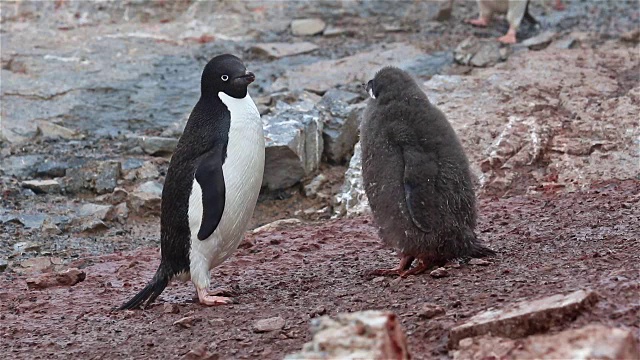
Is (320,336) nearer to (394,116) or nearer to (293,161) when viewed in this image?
(394,116)

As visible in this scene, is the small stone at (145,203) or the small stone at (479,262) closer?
the small stone at (479,262)

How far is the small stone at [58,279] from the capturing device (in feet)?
19.5

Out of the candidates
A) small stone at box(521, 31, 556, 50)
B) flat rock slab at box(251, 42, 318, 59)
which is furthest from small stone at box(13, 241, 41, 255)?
small stone at box(521, 31, 556, 50)

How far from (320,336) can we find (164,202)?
267 cm

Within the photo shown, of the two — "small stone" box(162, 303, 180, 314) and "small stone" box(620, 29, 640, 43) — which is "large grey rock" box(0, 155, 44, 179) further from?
"small stone" box(620, 29, 640, 43)

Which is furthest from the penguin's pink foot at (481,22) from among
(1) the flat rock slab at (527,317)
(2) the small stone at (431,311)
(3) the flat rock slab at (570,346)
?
(3) the flat rock slab at (570,346)

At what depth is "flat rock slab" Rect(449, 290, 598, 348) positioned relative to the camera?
334cm

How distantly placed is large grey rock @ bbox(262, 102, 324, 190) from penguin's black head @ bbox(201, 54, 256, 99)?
2.51m

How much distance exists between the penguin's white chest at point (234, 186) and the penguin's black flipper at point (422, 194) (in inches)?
33.6

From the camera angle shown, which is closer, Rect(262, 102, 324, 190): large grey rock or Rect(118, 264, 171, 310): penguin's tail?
Rect(118, 264, 171, 310): penguin's tail

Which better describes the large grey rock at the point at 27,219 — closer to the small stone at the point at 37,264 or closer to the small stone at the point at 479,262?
the small stone at the point at 37,264

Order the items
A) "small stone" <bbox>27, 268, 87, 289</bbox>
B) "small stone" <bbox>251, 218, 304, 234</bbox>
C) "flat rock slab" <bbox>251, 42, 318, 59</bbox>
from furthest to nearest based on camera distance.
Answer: "flat rock slab" <bbox>251, 42, 318, 59</bbox> < "small stone" <bbox>251, 218, 304, 234</bbox> < "small stone" <bbox>27, 268, 87, 289</bbox>

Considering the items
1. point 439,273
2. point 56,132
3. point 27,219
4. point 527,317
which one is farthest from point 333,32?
point 527,317

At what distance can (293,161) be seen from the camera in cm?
816
